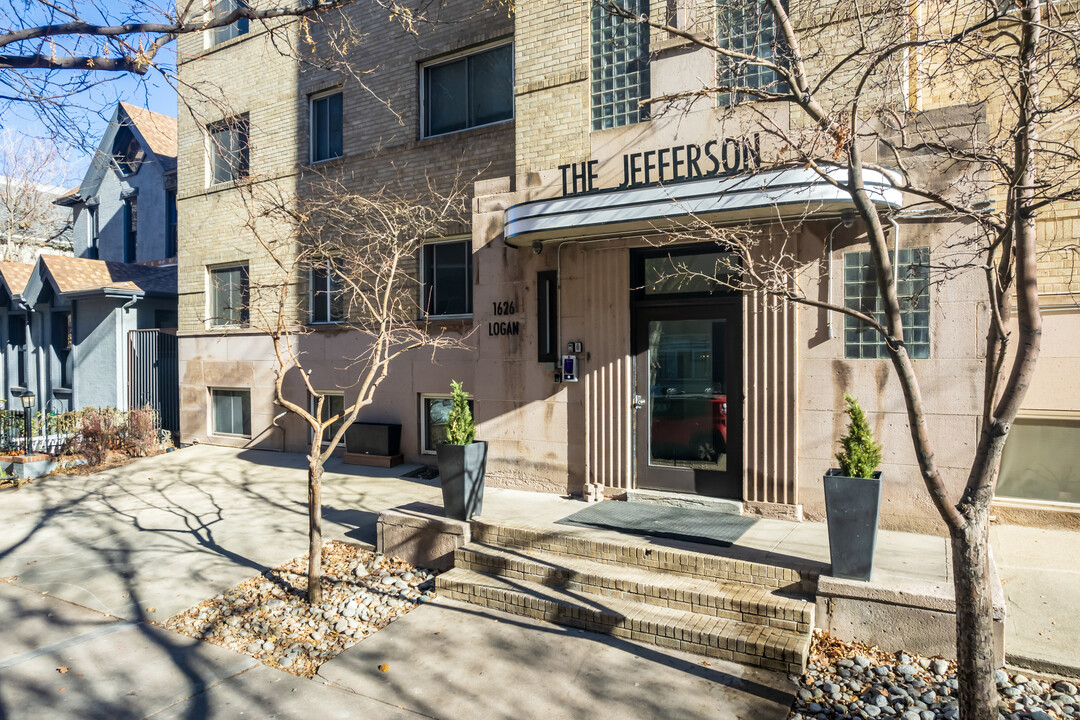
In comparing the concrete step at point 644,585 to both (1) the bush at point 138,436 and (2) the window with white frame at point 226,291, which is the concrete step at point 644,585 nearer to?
(1) the bush at point 138,436

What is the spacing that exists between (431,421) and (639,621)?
732cm

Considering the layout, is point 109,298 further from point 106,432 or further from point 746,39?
point 746,39

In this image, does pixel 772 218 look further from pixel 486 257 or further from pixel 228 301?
pixel 228 301

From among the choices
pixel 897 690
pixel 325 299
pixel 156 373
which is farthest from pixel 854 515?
pixel 156 373

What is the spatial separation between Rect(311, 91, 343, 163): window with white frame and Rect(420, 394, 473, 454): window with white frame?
5341mm

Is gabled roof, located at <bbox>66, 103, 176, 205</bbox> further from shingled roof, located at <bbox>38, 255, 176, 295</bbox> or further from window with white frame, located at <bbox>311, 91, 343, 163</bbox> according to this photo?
window with white frame, located at <bbox>311, 91, 343, 163</bbox>

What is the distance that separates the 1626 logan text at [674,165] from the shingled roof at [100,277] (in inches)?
488

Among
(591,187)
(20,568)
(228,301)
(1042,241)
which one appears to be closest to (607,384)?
(591,187)

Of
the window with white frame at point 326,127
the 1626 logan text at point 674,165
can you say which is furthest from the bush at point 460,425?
the window with white frame at point 326,127

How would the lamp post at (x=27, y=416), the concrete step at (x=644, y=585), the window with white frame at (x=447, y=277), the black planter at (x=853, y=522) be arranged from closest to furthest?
the black planter at (x=853, y=522) → the concrete step at (x=644, y=585) → the window with white frame at (x=447, y=277) → the lamp post at (x=27, y=416)

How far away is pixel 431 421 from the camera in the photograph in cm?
1216

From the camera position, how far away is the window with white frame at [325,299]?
1308cm

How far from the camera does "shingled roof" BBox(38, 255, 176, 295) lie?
643 inches

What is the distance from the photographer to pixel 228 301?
14961 millimetres
